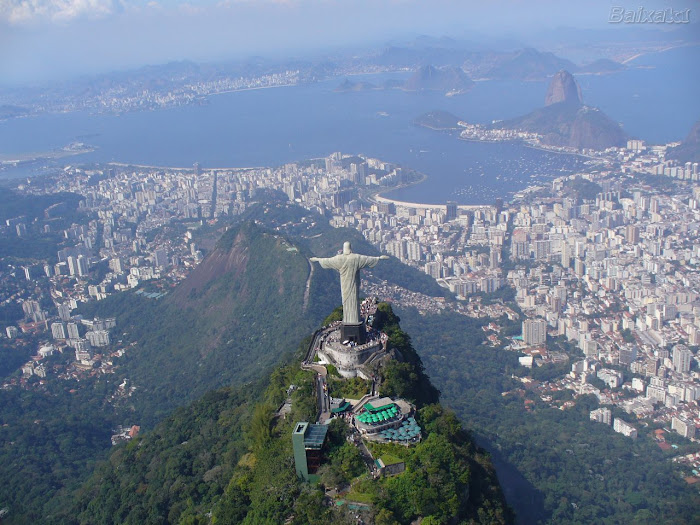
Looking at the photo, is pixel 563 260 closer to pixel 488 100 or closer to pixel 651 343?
pixel 651 343

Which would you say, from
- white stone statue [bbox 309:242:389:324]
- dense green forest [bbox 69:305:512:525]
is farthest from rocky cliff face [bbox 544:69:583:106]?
white stone statue [bbox 309:242:389:324]

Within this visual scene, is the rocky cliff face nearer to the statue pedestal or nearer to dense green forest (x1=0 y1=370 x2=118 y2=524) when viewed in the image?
dense green forest (x1=0 y1=370 x2=118 y2=524)

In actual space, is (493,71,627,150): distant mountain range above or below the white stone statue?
below

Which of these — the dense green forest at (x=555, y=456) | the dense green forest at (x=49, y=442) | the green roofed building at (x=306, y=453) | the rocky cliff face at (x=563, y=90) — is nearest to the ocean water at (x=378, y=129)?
the rocky cliff face at (x=563, y=90)

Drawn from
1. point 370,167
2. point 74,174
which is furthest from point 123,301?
point 74,174

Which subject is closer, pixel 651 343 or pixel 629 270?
pixel 651 343
